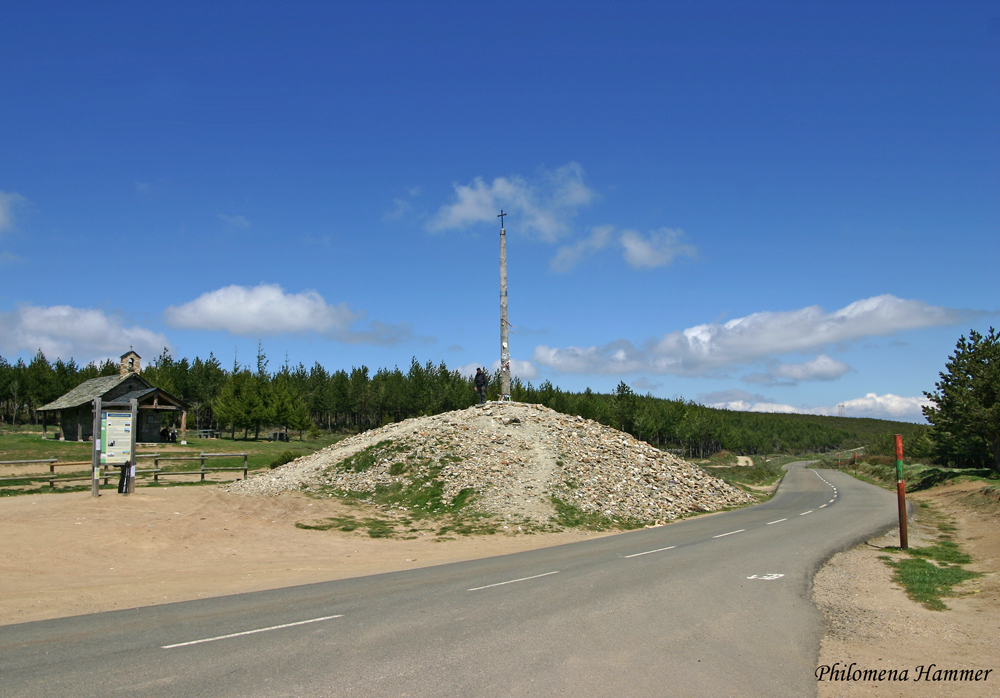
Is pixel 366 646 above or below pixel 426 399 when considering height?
below

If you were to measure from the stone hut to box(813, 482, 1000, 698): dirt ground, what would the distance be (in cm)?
5145

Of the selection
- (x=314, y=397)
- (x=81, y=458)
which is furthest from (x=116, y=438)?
(x=314, y=397)

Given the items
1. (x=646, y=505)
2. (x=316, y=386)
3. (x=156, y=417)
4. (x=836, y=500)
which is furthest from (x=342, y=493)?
(x=316, y=386)

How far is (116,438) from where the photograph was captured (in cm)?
2191

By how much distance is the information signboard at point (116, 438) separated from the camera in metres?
21.6

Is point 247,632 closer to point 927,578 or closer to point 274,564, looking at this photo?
point 274,564

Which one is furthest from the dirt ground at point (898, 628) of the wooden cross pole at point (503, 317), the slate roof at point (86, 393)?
the slate roof at point (86, 393)

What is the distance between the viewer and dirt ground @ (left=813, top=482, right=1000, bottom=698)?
7.02 metres

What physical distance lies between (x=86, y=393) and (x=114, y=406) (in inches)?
264

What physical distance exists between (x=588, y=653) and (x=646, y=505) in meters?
21.0

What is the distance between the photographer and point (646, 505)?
27.9m

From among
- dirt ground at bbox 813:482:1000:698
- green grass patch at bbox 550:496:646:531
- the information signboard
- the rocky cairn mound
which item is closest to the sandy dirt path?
green grass patch at bbox 550:496:646:531

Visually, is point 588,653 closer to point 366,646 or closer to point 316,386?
point 366,646

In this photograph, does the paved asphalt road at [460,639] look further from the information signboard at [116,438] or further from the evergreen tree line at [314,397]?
the evergreen tree line at [314,397]
